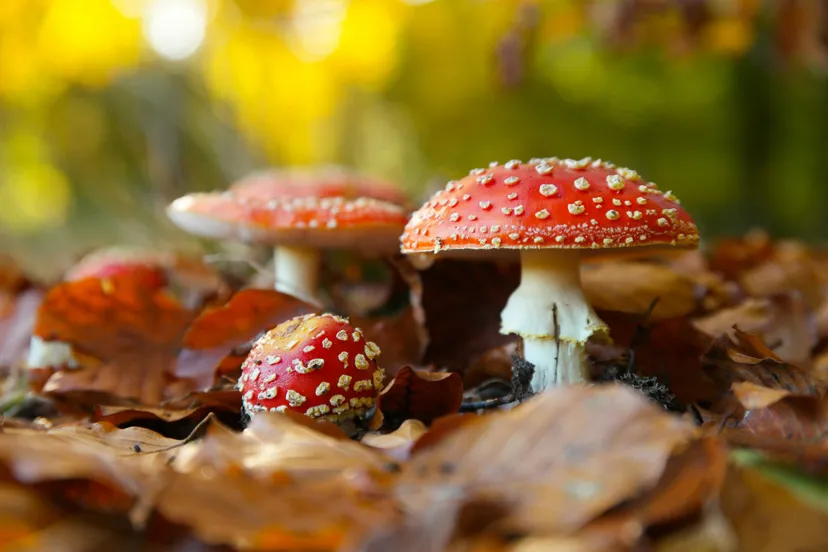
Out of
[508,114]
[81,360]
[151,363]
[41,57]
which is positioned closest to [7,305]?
[81,360]

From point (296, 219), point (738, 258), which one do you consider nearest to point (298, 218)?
point (296, 219)

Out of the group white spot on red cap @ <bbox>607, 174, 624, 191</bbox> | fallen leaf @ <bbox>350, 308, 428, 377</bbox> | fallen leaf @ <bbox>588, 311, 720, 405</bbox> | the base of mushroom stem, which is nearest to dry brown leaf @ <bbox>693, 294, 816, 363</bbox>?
fallen leaf @ <bbox>588, 311, 720, 405</bbox>

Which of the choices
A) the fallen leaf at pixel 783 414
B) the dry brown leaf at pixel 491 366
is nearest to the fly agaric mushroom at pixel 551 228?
the dry brown leaf at pixel 491 366

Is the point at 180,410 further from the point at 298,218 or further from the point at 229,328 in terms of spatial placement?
the point at 298,218

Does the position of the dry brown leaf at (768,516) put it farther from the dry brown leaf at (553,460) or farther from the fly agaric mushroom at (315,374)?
the fly agaric mushroom at (315,374)

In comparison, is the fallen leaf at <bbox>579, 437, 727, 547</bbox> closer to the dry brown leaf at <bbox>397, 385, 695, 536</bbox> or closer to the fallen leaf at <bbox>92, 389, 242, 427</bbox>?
the dry brown leaf at <bbox>397, 385, 695, 536</bbox>

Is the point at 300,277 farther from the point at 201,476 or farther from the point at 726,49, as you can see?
the point at 726,49
